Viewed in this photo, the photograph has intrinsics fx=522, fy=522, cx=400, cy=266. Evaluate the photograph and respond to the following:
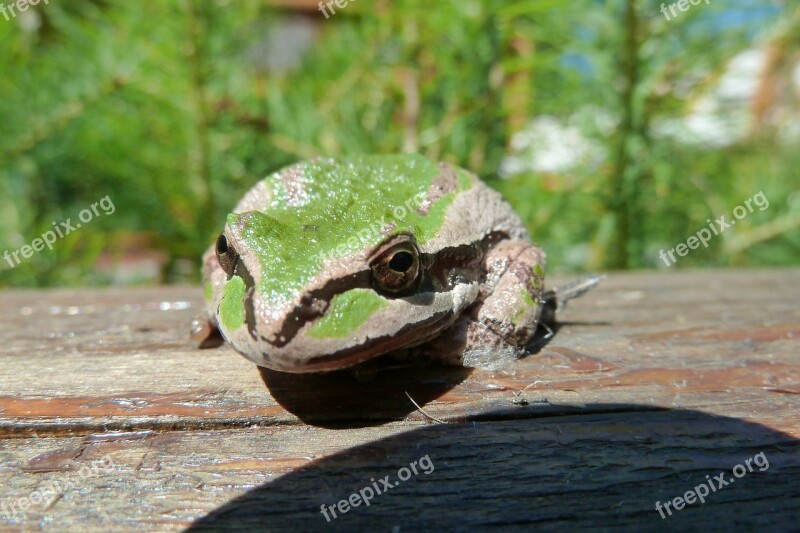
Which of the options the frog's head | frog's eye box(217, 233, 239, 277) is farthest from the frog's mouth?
frog's eye box(217, 233, 239, 277)

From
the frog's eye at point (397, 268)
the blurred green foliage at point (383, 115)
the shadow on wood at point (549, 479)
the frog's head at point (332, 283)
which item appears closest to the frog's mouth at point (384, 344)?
the frog's head at point (332, 283)

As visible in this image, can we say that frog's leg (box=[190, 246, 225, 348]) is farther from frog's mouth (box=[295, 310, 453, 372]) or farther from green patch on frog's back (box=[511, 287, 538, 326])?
green patch on frog's back (box=[511, 287, 538, 326])

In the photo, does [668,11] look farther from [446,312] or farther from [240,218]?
[240,218]

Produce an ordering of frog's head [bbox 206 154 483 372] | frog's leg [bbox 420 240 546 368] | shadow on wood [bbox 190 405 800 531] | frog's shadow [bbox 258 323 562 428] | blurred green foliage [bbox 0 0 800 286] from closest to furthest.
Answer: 1. shadow on wood [bbox 190 405 800 531]
2. frog's head [bbox 206 154 483 372]
3. frog's shadow [bbox 258 323 562 428]
4. frog's leg [bbox 420 240 546 368]
5. blurred green foliage [bbox 0 0 800 286]

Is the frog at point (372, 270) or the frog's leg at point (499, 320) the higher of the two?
the frog at point (372, 270)

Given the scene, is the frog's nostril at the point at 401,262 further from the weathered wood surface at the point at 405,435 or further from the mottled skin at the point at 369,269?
the weathered wood surface at the point at 405,435

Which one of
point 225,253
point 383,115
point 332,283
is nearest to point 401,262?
point 332,283

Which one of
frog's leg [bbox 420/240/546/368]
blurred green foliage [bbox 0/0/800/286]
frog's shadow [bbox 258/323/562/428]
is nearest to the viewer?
frog's shadow [bbox 258/323/562/428]

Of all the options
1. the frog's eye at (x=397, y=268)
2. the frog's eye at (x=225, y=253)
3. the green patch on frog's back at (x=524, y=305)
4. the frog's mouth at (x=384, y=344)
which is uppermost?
the frog's eye at (x=225, y=253)
